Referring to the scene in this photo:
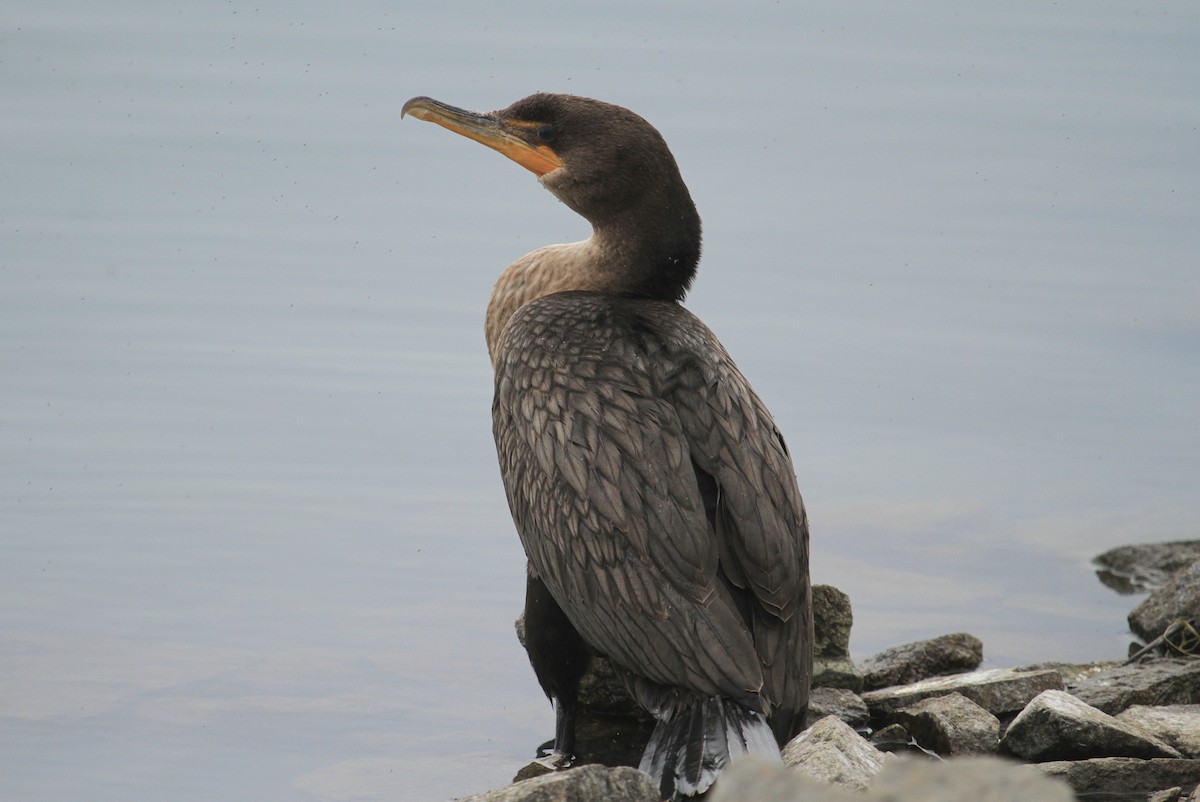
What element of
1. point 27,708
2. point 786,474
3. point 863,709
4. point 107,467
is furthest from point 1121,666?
point 107,467

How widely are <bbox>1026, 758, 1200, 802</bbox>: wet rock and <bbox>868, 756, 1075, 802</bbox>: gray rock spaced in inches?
Result: 112

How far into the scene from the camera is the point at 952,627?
756 cm

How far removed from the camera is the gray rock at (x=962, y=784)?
2.14 meters

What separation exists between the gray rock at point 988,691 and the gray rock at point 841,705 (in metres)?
0.09

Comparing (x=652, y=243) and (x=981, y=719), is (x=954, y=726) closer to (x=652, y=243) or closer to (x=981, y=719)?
(x=981, y=719)

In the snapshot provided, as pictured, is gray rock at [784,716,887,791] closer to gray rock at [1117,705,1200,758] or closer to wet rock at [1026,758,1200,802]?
wet rock at [1026,758,1200,802]

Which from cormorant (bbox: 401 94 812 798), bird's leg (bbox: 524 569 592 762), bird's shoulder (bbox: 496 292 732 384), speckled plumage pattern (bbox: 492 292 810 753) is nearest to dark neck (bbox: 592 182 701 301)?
cormorant (bbox: 401 94 812 798)

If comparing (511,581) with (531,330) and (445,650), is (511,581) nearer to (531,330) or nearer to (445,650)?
(445,650)

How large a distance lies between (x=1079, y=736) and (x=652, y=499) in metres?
1.50

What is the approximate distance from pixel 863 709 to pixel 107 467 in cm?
477

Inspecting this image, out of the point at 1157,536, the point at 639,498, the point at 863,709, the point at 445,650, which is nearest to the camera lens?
the point at 639,498

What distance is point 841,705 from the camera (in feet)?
19.0

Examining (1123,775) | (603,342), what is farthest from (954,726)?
(603,342)

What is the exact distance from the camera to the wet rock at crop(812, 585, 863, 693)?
5.93m
